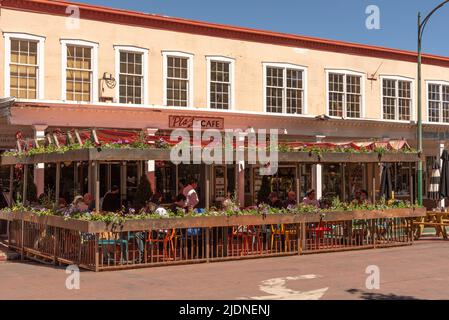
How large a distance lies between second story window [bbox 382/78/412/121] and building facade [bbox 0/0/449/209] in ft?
0.16

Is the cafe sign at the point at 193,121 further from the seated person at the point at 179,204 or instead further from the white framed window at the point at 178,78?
the seated person at the point at 179,204

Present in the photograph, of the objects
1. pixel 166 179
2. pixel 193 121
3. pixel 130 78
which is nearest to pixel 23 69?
pixel 130 78

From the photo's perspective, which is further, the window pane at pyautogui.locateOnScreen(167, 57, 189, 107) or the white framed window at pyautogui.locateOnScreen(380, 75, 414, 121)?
→ the white framed window at pyautogui.locateOnScreen(380, 75, 414, 121)

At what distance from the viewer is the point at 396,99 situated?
91.7 feet

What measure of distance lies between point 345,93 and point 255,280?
55.7 feet

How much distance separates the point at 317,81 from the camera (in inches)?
1013

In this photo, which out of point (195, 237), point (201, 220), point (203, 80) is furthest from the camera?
point (203, 80)

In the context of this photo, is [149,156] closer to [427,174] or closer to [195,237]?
[195,237]

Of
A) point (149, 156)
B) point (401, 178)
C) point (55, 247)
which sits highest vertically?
point (149, 156)

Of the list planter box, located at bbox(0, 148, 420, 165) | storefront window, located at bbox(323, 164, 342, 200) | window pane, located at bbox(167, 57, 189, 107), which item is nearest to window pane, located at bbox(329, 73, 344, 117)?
storefront window, located at bbox(323, 164, 342, 200)

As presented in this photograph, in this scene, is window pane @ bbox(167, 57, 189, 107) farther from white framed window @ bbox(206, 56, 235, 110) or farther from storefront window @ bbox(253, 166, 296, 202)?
storefront window @ bbox(253, 166, 296, 202)

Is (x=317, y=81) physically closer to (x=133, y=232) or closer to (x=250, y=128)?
(x=250, y=128)

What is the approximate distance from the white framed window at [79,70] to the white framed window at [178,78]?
101 inches

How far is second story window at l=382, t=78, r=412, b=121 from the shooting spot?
27.7 meters
